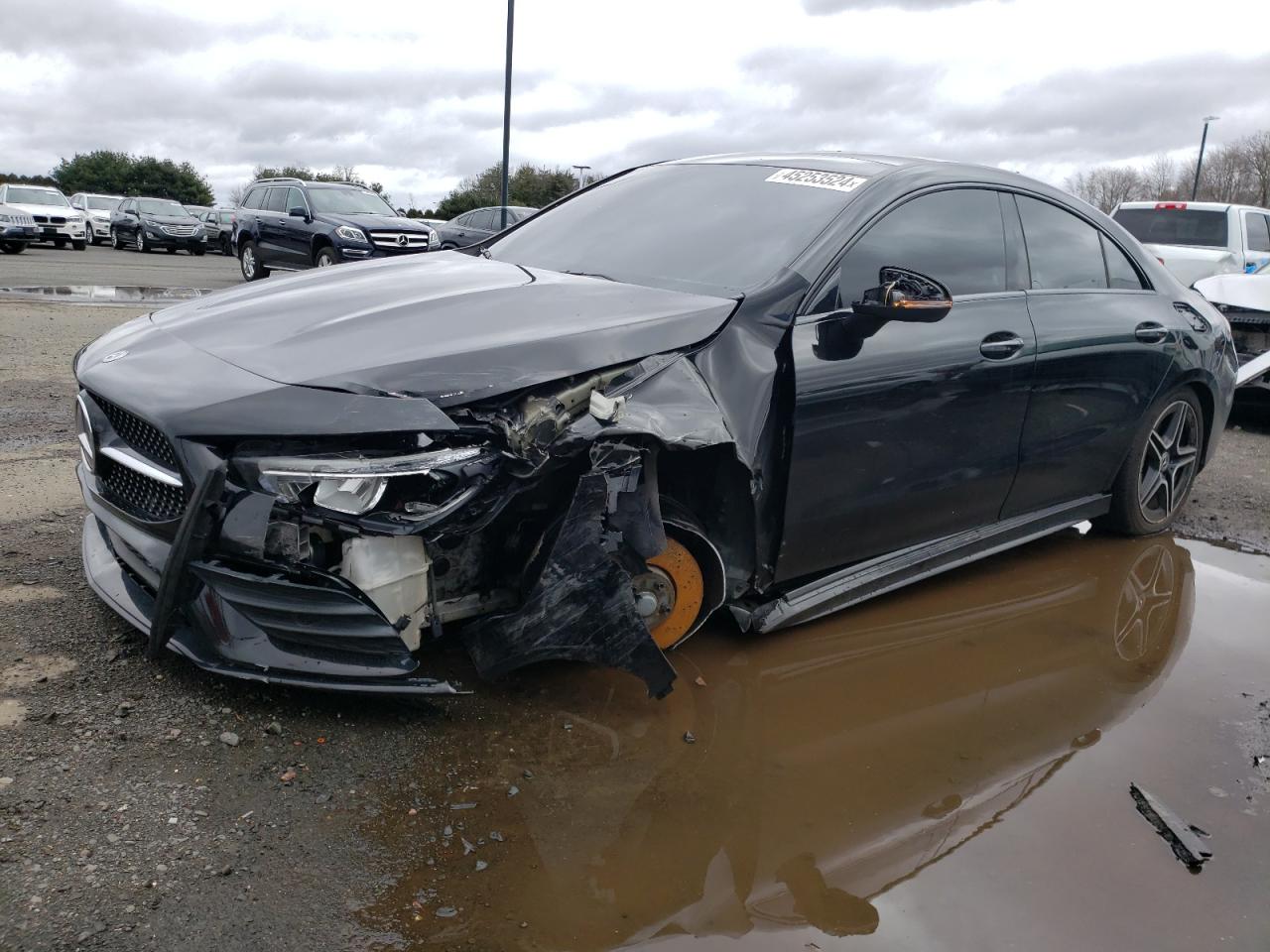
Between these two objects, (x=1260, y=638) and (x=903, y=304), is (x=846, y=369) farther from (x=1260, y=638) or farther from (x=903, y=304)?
(x=1260, y=638)

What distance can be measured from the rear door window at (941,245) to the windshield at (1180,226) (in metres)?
8.62

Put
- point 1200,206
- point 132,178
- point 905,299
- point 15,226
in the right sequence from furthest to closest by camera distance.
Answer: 1. point 132,178
2. point 15,226
3. point 1200,206
4. point 905,299

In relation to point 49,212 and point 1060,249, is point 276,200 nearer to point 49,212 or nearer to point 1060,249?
point 49,212

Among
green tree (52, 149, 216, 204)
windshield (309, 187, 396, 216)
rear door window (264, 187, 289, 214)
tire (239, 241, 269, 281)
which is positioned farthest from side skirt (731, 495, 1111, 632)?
green tree (52, 149, 216, 204)

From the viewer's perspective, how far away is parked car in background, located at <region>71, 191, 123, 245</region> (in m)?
29.8

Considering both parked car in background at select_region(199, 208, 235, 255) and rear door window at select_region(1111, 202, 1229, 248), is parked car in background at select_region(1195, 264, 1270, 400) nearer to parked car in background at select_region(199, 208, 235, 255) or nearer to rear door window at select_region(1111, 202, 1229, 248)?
rear door window at select_region(1111, 202, 1229, 248)

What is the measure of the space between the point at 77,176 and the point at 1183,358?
200 feet

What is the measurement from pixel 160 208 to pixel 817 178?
2767cm

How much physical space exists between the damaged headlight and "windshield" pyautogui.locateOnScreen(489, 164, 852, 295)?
3.86 feet

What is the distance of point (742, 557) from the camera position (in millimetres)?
3107

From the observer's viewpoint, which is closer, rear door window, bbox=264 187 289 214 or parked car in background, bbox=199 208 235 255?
rear door window, bbox=264 187 289 214

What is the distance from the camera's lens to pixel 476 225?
66.3 feet

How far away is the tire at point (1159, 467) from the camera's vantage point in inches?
179

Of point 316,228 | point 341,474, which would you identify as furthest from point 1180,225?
point 341,474
